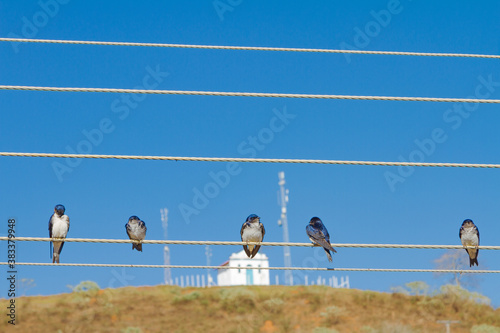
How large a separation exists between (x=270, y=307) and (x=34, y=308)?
1834 centimetres

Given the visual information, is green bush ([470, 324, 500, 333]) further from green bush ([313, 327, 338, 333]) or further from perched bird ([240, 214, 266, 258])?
perched bird ([240, 214, 266, 258])

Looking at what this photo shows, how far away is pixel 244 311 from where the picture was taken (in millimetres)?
73500

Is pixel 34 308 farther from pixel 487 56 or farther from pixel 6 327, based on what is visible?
pixel 487 56

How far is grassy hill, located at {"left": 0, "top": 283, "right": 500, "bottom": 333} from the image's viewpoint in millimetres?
66688

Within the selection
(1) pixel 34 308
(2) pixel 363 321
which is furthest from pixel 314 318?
(1) pixel 34 308

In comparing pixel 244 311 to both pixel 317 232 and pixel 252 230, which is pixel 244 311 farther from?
pixel 317 232

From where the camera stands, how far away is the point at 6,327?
214 ft

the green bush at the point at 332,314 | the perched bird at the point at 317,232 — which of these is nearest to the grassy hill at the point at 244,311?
the green bush at the point at 332,314

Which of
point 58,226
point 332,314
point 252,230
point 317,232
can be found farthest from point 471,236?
point 332,314

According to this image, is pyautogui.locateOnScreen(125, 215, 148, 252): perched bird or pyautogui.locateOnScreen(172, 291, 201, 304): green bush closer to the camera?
pyautogui.locateOnScreen(125, 215, 148, 252): perched bird

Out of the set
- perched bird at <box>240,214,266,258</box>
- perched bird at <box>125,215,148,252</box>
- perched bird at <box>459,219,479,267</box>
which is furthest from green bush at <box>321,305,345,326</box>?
perched bird at <box>125,215,148,252</box>

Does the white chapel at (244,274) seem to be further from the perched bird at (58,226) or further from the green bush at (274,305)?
the perched bird at (58,226)

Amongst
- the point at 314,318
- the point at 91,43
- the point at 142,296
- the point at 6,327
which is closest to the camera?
the point at 91,43

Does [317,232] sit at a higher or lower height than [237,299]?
lower
